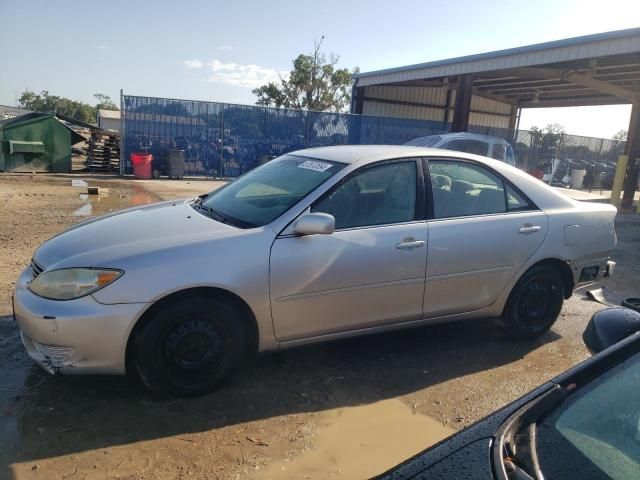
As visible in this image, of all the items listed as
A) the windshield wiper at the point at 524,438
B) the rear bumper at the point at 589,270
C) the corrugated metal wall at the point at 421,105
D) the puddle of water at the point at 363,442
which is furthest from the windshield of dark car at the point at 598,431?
the corrugated metal wall at the point at 421,105

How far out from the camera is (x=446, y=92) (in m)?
26.8

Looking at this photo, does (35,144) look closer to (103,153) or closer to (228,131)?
(103,153)

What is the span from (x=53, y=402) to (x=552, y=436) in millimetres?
2842

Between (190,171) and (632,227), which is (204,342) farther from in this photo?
(190,171)

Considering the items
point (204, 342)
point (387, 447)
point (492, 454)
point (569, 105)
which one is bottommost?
point (387, 447)

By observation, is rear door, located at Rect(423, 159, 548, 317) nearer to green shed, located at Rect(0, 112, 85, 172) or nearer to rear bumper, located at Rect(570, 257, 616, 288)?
rear bumper, located at Rect(570, 257, 616, 288)

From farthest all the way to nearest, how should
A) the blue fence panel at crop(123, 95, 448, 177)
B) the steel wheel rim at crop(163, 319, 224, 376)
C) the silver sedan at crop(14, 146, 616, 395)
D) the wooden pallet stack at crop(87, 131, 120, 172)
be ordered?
the wooden pallet stack at crop(87, 131, 120, 172) < the blue fence panel at crop(123, 95, 448, 177) < the steel wheel rim at crop(163, 319, 224, 376) < the silver sedan at crop(14, 146, 616, 395)

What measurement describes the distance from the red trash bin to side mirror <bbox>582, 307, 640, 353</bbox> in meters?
15.5

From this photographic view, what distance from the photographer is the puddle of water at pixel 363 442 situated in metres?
2.66

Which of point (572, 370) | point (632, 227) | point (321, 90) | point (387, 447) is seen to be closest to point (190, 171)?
point (632, 227)

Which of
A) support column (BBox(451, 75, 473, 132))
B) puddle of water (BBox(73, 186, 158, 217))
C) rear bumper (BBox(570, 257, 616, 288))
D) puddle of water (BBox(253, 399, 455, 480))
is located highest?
support column (BBox(451, 75, 473, 132))

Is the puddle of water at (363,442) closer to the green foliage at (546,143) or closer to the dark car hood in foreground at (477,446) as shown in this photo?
the dark car hood in foreground at (477,446)

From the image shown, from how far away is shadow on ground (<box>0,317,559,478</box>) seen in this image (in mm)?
2844

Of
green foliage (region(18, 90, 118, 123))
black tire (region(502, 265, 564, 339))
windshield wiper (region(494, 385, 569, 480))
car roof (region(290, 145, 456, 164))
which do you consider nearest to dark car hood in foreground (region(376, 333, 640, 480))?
windshield wiper (region(494, 385, 569, 480))
